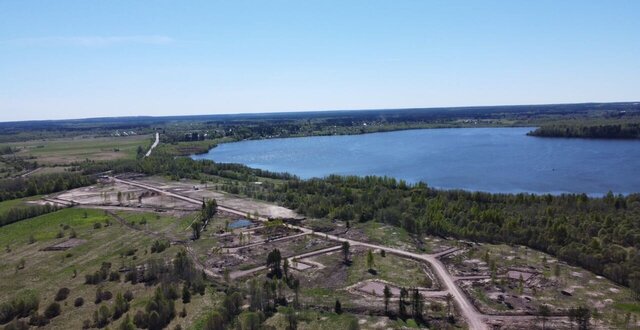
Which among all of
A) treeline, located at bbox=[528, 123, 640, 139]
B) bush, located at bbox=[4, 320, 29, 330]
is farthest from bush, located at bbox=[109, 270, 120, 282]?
treeline, located at bbox=[528, 123, 640, 139]

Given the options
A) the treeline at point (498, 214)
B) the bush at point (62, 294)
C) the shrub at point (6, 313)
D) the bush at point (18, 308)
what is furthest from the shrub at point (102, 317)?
the treeline at point (498, 214)

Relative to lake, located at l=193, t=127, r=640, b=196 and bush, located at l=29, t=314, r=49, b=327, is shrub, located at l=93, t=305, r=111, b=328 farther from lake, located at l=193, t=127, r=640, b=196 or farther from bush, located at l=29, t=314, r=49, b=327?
lake, located at l=193, t=127, r=640, b=196

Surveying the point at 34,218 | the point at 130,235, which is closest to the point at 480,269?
the point at 130,235

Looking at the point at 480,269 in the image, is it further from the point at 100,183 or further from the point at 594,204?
the point at 100,183

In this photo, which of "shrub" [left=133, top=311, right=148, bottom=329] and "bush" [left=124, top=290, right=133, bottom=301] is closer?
"shrub" [left=133, top=311, right=148, bottom=329]

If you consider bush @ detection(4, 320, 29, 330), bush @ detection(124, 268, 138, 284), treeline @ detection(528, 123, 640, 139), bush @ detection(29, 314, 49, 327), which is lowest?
bush @ detection(29, 314, 49, 327)

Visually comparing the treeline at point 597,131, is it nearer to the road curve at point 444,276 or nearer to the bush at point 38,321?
the road curve at point 444,276

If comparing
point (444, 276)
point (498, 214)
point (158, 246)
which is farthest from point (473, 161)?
point (158, 246)
